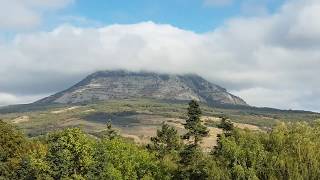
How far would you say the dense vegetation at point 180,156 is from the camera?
8706 centimetres

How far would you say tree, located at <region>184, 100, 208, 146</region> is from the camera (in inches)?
4611

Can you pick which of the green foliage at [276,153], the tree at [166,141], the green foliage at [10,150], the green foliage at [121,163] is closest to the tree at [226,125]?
the green foliage at [121,163]

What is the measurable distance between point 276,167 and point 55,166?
44095mm

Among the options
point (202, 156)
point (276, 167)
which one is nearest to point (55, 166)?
point (202, 156)

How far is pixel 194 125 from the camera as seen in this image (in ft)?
385

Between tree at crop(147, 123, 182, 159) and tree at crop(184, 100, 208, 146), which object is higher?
tree at crop(184, 100, 208, 146)

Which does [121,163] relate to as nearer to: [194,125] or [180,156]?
[180,156]

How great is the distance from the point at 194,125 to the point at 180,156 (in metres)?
7.68

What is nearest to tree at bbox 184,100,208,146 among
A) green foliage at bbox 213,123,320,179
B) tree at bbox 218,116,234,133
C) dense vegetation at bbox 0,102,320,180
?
dense vegetation at bbox 0,102,320,180

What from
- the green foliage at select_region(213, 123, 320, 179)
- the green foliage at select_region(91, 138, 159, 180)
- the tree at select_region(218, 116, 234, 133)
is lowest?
the green foliage at select_region(91, 138, 159, 180)

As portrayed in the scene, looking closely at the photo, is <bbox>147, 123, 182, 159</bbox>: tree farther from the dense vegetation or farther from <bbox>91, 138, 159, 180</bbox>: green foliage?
<bbox>91, 138, 159, 180</bbox>: green foliage

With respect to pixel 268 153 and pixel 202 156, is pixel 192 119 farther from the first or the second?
pixel 268 153

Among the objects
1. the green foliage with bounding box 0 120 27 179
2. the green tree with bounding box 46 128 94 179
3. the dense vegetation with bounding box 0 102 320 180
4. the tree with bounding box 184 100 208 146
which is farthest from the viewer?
the green foliage with bounding box 0 120 27 179

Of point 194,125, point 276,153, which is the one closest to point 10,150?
point 194,125
